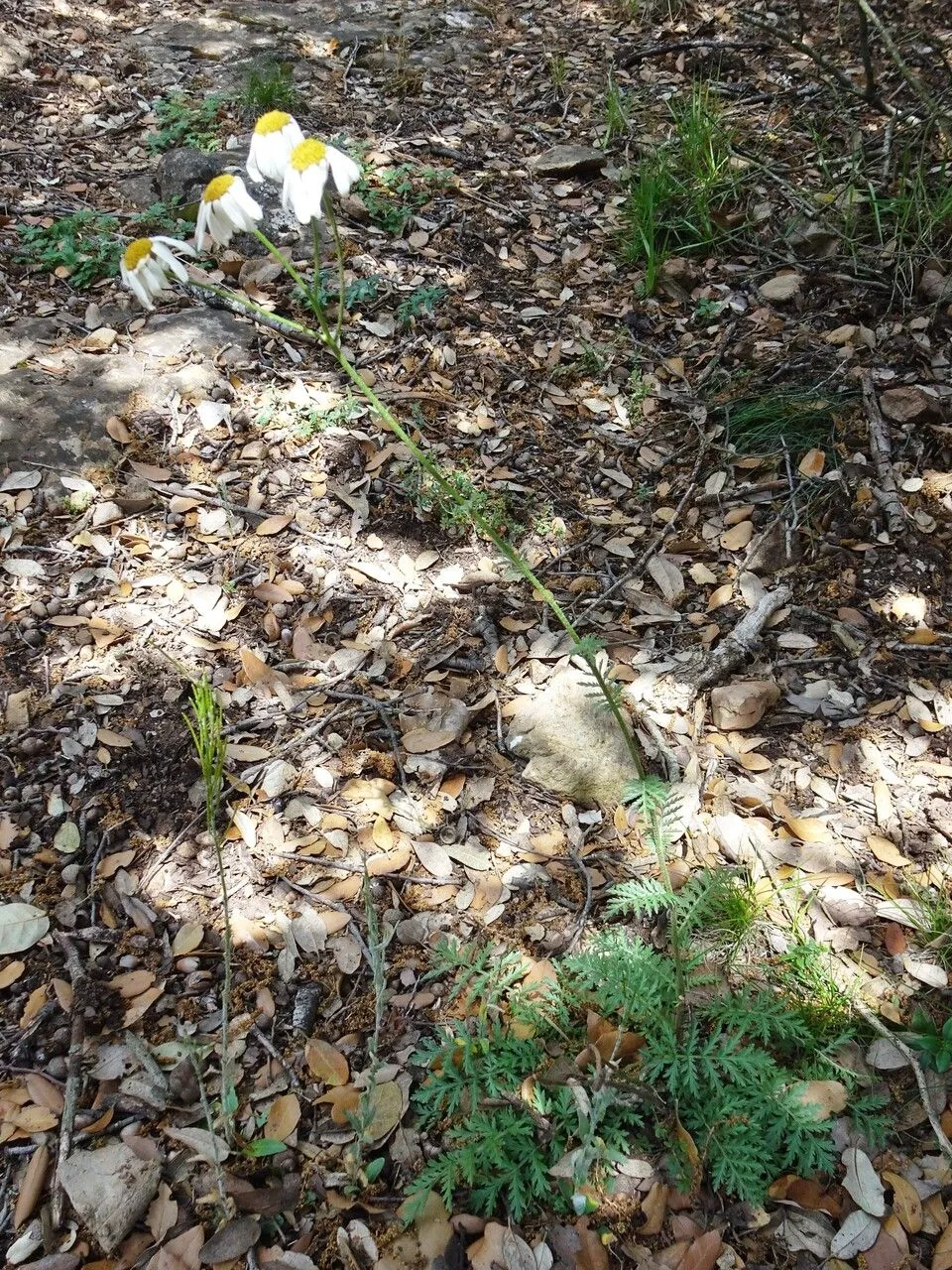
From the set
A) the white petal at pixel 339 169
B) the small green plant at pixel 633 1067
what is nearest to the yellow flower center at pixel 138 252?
the white petal at pixel 339 169

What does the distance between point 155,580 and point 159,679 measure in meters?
0.36

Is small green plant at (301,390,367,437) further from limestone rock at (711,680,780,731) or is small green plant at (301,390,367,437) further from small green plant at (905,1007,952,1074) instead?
small green plant at (905,1007,952,1074)

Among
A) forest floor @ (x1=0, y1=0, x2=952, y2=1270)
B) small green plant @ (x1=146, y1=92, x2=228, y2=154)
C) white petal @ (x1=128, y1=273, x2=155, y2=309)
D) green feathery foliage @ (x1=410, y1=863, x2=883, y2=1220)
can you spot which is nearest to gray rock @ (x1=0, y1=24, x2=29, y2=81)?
forest floor @ (x1=0, y1=0, x2=952, y2=1270)

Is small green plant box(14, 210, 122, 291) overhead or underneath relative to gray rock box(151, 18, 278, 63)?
underneath

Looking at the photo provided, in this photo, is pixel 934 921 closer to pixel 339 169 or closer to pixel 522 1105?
pixel 522 1105

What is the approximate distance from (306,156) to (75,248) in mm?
2310

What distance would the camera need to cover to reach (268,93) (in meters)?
4.01

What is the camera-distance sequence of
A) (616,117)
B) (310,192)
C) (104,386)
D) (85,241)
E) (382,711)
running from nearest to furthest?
(310,192), (382,711), (104,386), (85,241), (616,117)

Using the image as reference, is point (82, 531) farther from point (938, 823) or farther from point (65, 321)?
point (938, 823)

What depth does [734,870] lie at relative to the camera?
198 cm

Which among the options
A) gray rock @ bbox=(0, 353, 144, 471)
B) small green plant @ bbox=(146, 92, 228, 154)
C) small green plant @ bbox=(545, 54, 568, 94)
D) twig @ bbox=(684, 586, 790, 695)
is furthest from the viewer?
small green plant @ bbox=(545, 54, 568, 94)

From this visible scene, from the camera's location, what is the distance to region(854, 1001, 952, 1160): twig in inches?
61.9

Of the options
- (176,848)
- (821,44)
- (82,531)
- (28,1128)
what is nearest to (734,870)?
(176,848)

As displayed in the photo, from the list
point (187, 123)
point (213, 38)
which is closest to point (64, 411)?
point (187, 123)
